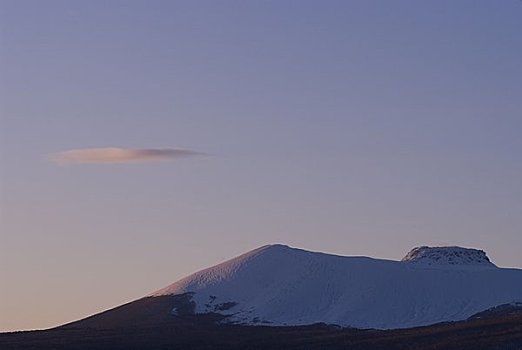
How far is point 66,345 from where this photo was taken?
9112cm

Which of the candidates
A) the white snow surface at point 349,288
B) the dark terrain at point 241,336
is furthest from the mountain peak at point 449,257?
the dark terrain at point 241,336

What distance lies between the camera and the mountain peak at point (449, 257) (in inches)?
5443

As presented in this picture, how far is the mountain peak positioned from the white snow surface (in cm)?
10

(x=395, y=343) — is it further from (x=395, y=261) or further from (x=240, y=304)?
(x=395, y=261)

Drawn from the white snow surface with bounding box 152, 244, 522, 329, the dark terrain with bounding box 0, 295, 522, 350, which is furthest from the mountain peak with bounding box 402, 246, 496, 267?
the dark terrain with bounding box 0, 295, 522, 350

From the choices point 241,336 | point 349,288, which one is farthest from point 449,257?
point 241,336

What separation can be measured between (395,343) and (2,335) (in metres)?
32.6

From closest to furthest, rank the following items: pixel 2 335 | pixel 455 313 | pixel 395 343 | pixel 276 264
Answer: pixel 395 343, pixel 2 335, pixel 455 313, pixel 276 264

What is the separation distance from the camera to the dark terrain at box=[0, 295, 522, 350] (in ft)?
277

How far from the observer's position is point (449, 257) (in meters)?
140

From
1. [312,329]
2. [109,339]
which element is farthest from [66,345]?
[312,329]

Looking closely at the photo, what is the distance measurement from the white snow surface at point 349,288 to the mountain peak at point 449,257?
0.33 feet

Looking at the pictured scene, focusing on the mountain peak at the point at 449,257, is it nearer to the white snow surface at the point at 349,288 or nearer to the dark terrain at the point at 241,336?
the white snow surface at the point at 349,288

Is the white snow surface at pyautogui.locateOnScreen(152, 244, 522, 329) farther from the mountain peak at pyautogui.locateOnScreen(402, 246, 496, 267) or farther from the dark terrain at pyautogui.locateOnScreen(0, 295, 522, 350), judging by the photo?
the dark terrain at pyautogui.locateOnScreen(0, 295, 522, 350)
